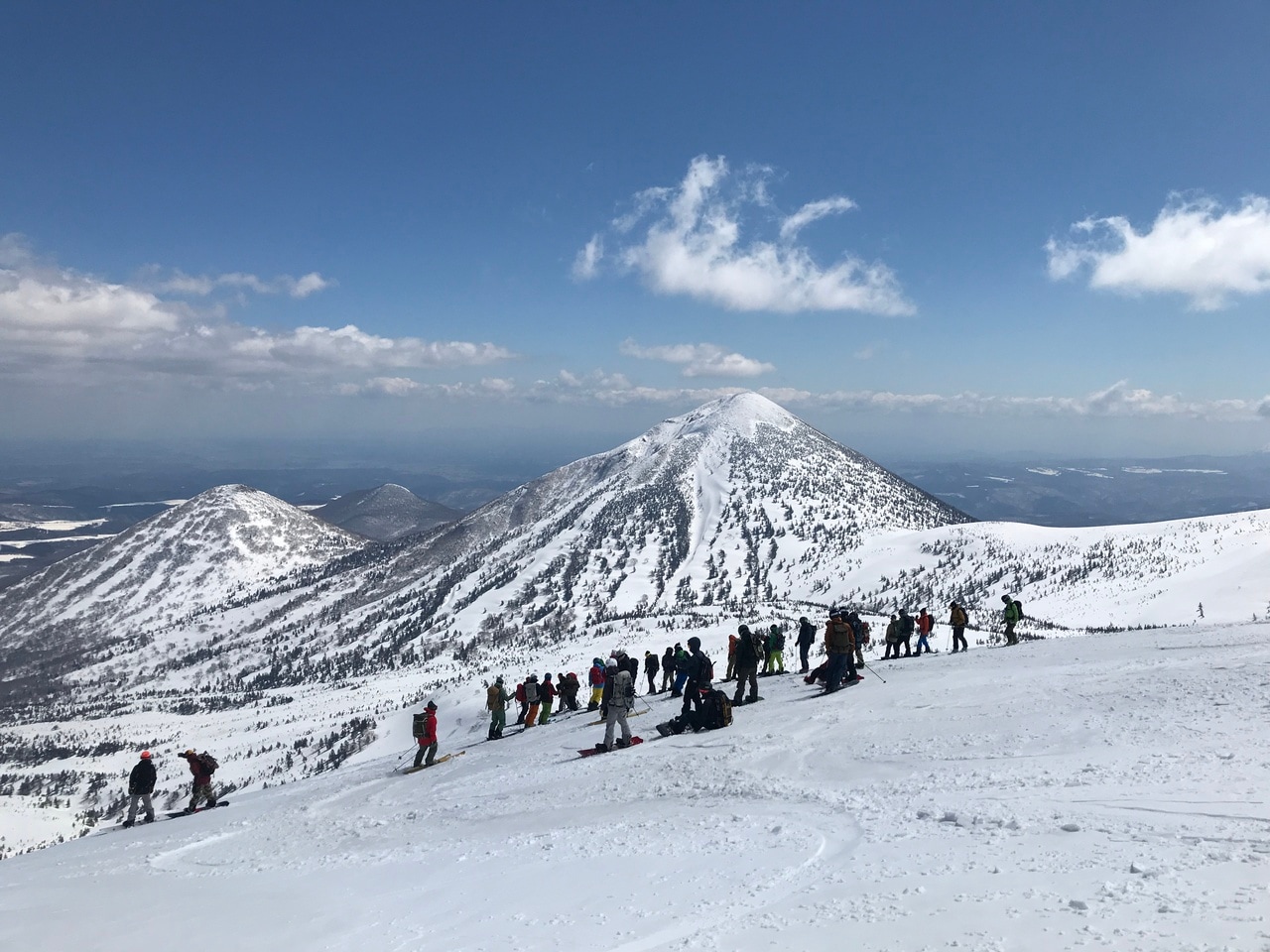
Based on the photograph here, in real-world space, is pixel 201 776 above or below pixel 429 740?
below

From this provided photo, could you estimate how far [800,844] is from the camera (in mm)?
8602

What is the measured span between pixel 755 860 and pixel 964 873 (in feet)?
7.97

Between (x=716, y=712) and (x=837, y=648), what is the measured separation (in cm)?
407

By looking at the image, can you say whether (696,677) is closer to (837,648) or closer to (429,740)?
(837,648)

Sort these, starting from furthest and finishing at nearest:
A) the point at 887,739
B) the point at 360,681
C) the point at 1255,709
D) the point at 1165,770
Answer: the point at 360,681, the point at 887,739, the point at 1255,709, the point at 1165,770

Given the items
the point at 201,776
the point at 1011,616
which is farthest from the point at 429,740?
the point at 1011,616

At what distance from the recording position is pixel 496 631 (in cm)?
12525

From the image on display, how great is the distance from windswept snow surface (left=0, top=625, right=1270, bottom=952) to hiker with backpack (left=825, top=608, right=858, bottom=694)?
171cm

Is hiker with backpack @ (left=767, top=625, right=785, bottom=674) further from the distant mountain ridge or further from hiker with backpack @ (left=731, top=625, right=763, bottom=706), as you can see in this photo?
the distant mountain ridge

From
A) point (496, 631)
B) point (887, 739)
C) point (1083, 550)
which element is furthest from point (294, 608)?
point (887, 739)

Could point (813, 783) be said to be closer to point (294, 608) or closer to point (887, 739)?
point (887, 739)

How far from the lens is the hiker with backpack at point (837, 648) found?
18688 millimetres

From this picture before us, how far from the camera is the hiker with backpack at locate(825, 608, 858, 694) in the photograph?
61.3ft

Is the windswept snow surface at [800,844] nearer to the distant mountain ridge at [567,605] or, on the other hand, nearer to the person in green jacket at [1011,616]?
the person in green jacket at [1011,616]
